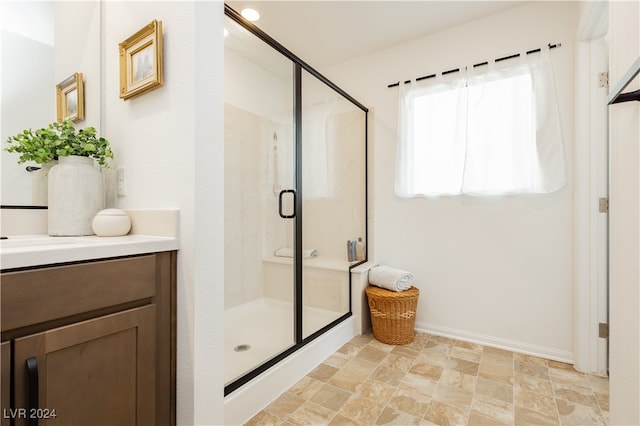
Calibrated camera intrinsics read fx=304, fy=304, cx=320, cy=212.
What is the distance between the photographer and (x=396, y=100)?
2678mm

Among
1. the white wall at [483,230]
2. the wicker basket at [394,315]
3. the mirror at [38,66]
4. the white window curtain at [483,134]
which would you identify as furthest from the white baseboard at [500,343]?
the mirror at [38,66]

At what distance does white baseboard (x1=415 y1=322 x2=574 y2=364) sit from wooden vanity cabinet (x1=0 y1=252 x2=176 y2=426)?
6.85 feet

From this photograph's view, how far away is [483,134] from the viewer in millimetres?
2271

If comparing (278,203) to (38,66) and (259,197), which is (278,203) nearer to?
(259,197)

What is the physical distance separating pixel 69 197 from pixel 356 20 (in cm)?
226

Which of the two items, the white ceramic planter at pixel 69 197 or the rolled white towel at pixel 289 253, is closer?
the white ceramic planter at pixel 69 197

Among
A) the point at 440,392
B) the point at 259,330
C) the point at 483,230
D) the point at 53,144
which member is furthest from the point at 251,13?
the point at 440,392

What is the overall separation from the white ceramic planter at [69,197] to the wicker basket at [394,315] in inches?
74.7

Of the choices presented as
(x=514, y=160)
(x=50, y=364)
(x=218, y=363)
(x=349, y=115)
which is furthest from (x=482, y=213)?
(x=50, y=364)

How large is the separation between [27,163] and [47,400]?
3.11 ft

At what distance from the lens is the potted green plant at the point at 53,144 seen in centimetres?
117

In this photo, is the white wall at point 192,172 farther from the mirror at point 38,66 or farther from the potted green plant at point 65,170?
the mirror at point 38,66

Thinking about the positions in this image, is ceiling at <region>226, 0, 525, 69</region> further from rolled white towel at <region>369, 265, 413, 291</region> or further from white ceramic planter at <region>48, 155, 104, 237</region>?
rolled white towel at <region>369, 265, 413, 291</region>

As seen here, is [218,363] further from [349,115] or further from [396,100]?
[396,100]
